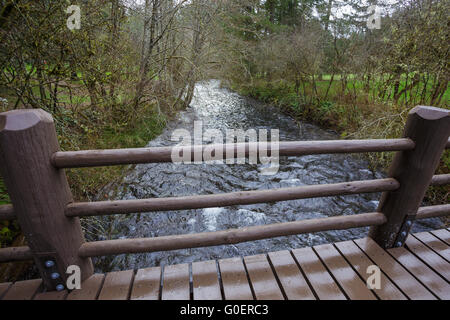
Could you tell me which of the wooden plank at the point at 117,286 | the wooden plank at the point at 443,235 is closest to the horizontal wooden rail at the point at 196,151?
the wooden plank at the point at 117,286

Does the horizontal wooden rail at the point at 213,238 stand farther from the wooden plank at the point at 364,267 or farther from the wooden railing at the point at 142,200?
the wooden plank at the point at 364,267

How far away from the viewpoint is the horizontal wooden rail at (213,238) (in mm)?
1735

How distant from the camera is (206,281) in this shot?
5.78 ft

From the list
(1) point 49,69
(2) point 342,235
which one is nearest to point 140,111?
(1) point 49,69

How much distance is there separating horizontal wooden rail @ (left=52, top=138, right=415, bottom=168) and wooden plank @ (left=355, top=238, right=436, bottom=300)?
0.89 m

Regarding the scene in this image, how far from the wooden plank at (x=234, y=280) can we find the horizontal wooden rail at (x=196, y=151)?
89 cm

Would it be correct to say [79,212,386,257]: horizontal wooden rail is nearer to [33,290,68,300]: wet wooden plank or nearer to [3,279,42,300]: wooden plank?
[33,290,68,300]: wet wooden plank

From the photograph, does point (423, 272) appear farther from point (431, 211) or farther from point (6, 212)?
point (6, 212)

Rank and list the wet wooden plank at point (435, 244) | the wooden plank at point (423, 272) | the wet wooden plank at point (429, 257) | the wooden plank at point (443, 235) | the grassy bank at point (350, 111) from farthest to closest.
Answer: the grassy bank at point (350, 111) < the wooden plank at point (443, 235) < the wet wooden plank at point (435, 244) < the wet wooden plank at point (429, 257) < the wooden plank at point (423, 272)

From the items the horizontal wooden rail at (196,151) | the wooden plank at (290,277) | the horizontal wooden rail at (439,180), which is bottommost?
the wooden plank at (290,277)

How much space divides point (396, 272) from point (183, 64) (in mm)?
9345

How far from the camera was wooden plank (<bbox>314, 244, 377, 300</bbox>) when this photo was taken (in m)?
1.68

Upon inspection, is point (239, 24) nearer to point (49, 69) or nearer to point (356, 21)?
point (356, 21)

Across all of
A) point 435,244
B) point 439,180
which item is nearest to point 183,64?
point 439,180
